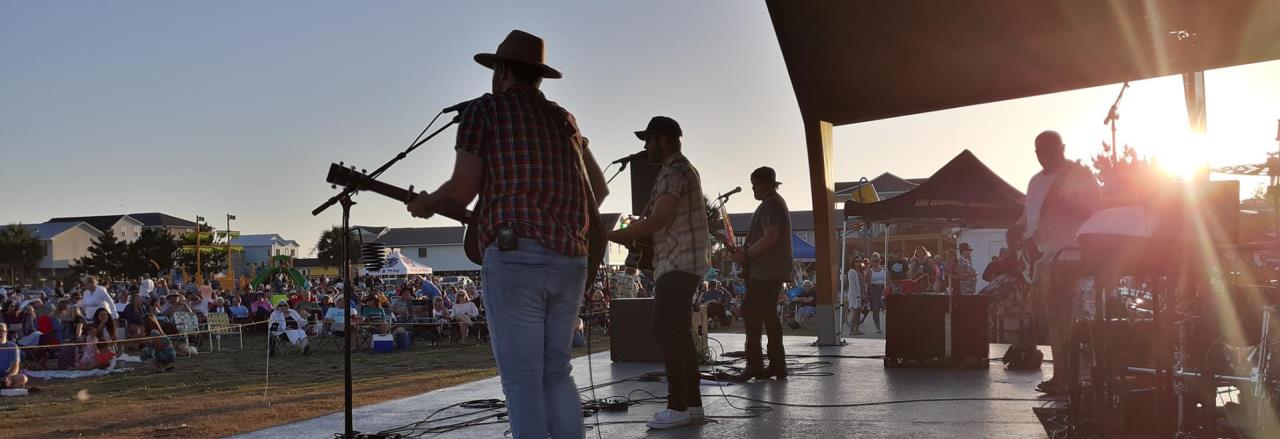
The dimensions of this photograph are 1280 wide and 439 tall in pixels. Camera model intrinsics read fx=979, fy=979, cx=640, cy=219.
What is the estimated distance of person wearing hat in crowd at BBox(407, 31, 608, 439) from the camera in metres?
2.97

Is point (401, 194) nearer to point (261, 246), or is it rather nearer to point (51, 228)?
point (51, 228)

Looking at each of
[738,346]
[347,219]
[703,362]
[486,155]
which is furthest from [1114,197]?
[738,346]

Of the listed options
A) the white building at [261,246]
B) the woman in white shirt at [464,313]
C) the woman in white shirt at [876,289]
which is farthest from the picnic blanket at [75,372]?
the white building at [261,246]

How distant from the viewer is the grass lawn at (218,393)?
29.9 ft

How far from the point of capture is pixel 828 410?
5.63m

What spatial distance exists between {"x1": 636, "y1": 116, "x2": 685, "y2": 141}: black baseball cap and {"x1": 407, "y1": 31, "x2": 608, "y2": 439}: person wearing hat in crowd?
6.65 feet

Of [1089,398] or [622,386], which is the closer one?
[1089,398]

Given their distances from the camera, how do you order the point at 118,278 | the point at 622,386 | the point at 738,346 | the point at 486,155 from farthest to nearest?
the point at 118,278 < the point at 738,346 < the point at 622,386 < the point at 486,155

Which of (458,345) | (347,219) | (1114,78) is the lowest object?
(458,345)

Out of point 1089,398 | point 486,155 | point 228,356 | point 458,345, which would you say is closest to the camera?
point 486,155

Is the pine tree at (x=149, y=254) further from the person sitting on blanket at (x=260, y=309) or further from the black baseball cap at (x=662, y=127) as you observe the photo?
the black baseball cap at (x=662, y=127)

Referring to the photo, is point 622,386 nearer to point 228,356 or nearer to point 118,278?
point 228,356

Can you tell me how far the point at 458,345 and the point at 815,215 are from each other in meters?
12.3

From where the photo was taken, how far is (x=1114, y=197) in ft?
13.3
